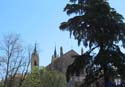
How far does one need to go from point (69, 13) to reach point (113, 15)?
3706 millimetres

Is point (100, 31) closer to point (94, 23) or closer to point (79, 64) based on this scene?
point (94, 23)

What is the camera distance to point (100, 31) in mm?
29141

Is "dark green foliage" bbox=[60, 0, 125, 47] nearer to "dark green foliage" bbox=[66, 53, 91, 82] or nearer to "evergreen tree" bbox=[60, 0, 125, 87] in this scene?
"evergreen tree" bbox=[60, 0, 125, 87]

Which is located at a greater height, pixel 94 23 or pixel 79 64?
pixel 94 23

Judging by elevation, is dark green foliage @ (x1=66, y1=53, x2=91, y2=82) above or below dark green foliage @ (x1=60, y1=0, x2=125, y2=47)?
below

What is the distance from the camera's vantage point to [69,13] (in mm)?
30875

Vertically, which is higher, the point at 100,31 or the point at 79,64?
the point at 100,31

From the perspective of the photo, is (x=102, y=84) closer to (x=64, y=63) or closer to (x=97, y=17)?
(x=97, y=17)

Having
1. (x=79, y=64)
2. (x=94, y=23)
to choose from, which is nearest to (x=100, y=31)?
(x=94, y=23)

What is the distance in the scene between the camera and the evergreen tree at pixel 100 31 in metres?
28.4

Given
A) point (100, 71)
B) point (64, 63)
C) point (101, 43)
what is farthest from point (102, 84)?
point (64, 63)

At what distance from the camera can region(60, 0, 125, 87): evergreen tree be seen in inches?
1117

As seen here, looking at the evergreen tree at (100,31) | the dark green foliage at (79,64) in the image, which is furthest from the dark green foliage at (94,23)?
the dark green foliage at (79,64)

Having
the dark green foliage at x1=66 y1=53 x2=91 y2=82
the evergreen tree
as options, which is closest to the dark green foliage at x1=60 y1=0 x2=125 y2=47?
the evergreen tree
